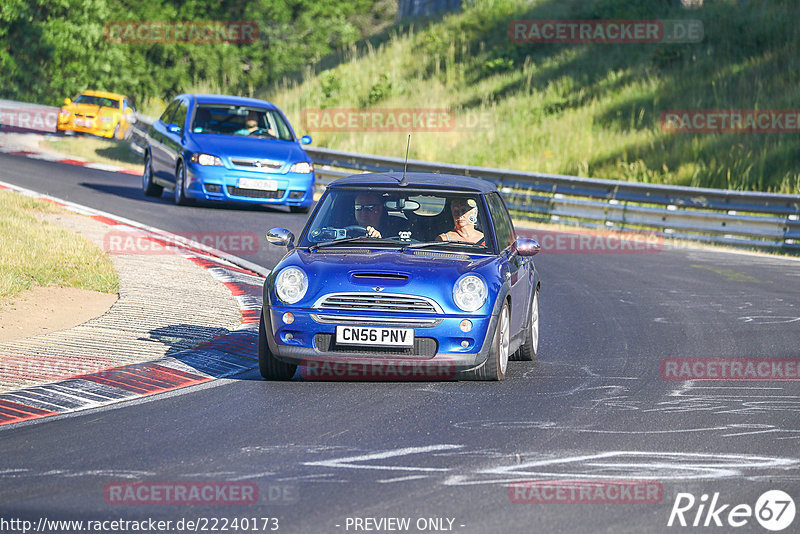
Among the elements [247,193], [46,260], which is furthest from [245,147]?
[46,260]

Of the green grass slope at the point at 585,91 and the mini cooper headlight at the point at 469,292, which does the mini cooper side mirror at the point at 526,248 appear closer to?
the mini cooper headlight at the point at 469,292

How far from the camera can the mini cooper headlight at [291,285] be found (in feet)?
28.5

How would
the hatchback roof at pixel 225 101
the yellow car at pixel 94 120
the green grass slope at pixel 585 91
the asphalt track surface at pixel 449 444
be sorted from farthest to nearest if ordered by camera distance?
the yellow car at pixel 94 120 < the green grass slope at pixel 585 91 < the hatchback roof at pixel 225 101 < the asphalt track surface at pixel 449 444

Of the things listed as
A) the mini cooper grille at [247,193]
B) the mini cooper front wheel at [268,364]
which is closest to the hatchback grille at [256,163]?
the mini cooper grille at [247,193]

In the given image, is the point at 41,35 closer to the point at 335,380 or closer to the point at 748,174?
the point at 748,174

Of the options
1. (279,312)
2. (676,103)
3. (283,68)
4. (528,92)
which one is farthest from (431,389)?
(283,68)

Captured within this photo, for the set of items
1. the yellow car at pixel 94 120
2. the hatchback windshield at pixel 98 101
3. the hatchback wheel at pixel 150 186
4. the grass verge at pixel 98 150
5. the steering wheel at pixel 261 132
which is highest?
the hatchback windshield at pixel 98 101

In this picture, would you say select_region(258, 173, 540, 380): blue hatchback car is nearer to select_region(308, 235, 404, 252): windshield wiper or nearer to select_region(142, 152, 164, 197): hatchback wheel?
select_region(308, 235, 404, 252): windshield wiper

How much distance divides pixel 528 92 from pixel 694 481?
92.5 feet

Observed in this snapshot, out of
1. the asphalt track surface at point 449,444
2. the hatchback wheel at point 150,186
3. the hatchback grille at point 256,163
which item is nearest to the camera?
the asphalt track surface at point 449,444

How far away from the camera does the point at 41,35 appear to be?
166ft

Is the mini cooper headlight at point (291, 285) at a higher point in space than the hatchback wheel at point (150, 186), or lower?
lower

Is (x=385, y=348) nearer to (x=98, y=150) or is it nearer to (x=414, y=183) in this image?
(x=414, y=183)

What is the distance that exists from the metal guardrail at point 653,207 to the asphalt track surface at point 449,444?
928 cm
